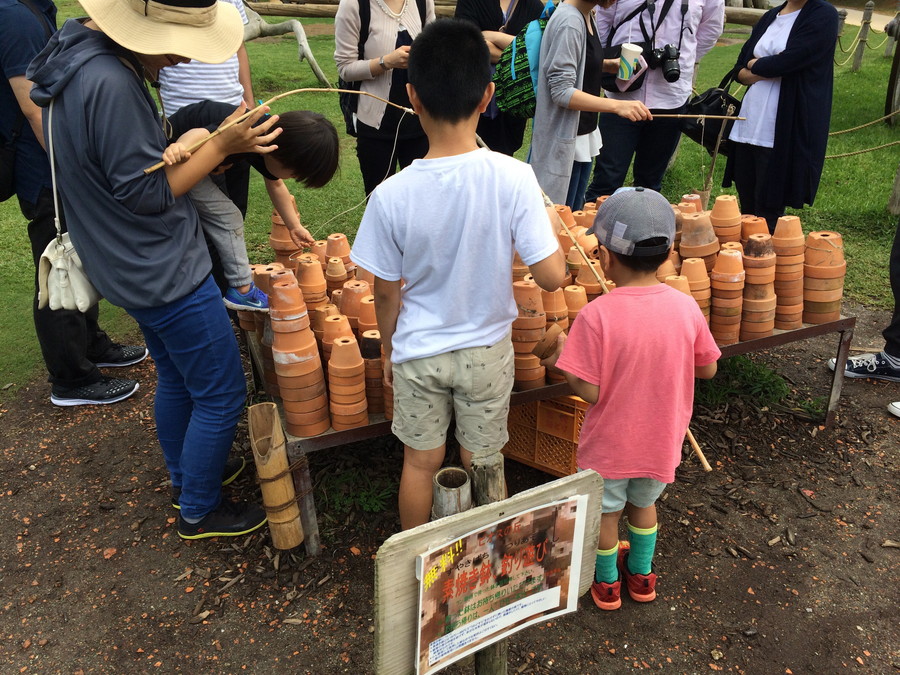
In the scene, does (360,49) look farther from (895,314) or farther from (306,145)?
(895,314)

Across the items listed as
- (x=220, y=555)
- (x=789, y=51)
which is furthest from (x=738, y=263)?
(x=220, y=555)

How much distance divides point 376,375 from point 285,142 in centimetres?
94

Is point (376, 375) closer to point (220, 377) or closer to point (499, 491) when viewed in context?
point (220, 377)

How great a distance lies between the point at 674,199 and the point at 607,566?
508 cm

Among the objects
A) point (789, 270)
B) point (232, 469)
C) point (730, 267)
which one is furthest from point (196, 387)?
point (789, 270)

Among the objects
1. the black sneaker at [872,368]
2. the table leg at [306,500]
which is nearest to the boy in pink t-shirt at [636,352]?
the table leg at [306,500]

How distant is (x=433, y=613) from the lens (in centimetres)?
158

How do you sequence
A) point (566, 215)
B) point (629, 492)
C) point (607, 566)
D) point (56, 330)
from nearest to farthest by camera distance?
point (629, 492), point (607, 566), point (566, 215), point (56, 330)

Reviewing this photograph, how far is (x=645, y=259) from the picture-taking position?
7.04ft

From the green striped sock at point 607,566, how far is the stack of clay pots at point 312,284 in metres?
1.51

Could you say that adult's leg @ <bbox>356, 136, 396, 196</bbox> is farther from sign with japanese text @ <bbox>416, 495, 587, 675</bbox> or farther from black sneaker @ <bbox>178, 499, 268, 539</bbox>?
sign with japanese text @ <bbox>416, 495, 587, 675</bbox>

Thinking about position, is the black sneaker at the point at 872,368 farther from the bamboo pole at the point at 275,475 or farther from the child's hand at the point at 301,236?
the bamboo pole at the point at 275,475

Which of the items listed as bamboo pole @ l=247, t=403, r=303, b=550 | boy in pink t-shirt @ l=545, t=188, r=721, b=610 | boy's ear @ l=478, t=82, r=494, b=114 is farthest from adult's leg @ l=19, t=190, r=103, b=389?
boy in pink t-shirt @ l=545, t=188, r=721, b=610

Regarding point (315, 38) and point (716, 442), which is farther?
point (315, 38)
